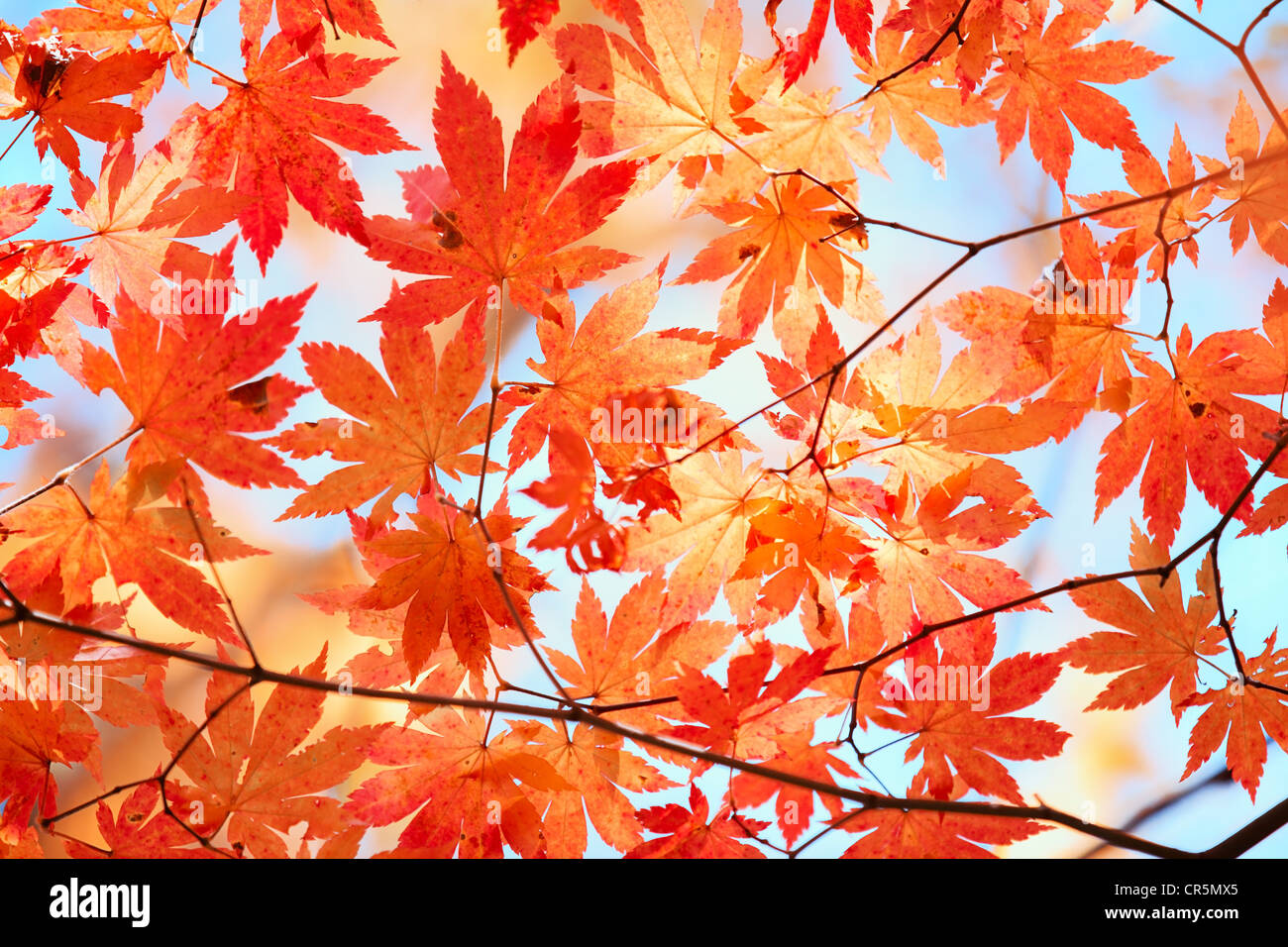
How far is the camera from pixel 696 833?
84 centimetres

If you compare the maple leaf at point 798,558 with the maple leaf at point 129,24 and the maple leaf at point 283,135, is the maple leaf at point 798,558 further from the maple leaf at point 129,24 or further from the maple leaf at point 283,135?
the maple leaf at point 129,24

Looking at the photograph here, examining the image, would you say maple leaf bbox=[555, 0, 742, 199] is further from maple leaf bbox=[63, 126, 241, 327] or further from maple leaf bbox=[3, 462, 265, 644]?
maple leaf bbox=[3, 462, 265, 644]

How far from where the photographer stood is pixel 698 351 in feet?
2.93

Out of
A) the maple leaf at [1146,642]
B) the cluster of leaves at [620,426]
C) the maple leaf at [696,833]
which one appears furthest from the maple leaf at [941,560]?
the maple leaf at [696,833]

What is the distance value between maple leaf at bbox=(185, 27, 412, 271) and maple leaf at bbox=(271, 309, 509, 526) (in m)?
0.21

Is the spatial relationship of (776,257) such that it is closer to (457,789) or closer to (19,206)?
(457,789)

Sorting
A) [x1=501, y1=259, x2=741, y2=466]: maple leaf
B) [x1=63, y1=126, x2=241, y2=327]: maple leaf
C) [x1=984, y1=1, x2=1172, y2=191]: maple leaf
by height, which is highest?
[x1=984, y1=1, x2=1172, y2=191]: maple leaf

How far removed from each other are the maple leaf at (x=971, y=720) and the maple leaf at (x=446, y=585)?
447mm

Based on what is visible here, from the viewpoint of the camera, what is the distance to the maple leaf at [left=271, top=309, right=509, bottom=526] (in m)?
0.80

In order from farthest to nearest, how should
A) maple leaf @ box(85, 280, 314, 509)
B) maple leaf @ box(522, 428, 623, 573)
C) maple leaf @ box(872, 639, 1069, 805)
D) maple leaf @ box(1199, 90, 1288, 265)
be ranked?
maple leaf @ box(1199, 90, 1288, 265) < maple leaf @ box(872, 639, 1069, 805) < maple leaf @ box(85, 280, 314, 509) < maple leaf @ box(522, 428, 623, 573)

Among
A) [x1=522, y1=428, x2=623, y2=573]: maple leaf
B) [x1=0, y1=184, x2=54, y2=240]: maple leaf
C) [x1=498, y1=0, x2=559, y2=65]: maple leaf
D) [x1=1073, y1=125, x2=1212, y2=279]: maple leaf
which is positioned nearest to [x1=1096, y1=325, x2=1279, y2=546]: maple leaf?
[x1=1073, y1=125, x2=1212, y2=279]: maple leaf
